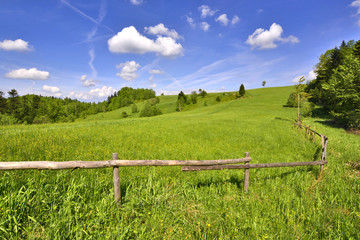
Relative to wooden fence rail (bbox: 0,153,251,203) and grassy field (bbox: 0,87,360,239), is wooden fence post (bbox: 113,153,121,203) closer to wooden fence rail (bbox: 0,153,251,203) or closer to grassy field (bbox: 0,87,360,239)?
wooden fence rail (bbox: 0,153,251,203)

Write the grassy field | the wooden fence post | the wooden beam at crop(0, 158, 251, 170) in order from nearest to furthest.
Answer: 1. the wooden beam at crop(0, 158, 251, 170)
2. the grassy field
3. the wooden fence post

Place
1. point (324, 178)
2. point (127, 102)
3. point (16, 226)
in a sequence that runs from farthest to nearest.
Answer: point (127, 102), point (324, 178), point (16, 226)

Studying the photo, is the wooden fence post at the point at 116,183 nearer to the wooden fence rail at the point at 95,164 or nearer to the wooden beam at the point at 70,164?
the wooden fence rail at the point at 95,164

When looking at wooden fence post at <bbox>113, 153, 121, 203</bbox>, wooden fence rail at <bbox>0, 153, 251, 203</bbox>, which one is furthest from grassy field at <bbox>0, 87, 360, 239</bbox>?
wooden fence rail at <bbox>0, 153, 251, 203</bbox>

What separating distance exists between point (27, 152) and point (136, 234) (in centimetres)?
798

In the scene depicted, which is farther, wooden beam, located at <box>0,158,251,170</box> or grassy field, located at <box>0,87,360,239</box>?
grassy field, located at <box>0,87,360,239</box>

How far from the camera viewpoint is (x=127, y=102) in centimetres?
11769

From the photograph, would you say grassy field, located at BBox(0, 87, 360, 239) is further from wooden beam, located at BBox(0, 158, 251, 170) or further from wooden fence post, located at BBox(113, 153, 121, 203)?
wooden beam, located at BBox(0, 158, 251, 170)

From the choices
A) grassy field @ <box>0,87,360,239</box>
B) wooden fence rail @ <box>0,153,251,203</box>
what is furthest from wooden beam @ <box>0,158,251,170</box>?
grassy field @ <box>0,87,360,239</box>

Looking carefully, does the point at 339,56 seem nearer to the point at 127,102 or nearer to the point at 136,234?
the point at 136,234

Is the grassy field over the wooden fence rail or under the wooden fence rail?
under

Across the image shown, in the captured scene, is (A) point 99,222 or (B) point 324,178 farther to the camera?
(B) point 324,178

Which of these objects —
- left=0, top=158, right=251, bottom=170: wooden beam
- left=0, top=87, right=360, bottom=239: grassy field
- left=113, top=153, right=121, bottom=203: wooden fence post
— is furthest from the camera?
left=113, top=153, right=121, bottom=203: wooden fence post

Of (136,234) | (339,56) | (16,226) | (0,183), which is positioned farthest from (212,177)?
(339,56)
